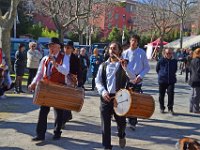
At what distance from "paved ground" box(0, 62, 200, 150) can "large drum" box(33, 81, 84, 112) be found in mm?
749

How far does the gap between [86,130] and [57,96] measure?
1776 millimetres

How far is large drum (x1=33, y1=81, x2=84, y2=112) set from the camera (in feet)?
22.0

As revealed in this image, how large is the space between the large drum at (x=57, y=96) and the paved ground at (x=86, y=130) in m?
0.75

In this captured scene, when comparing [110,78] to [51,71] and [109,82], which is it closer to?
[109,82]

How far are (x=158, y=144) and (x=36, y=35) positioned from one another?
41629 mm

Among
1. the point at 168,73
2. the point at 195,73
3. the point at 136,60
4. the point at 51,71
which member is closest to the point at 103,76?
the point at 51,71

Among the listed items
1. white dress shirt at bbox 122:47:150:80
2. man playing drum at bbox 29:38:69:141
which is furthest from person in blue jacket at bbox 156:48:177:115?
man playing drum at bbox 29:38:69:141

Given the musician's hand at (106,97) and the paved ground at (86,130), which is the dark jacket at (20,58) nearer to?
the paved ground at (86,130)

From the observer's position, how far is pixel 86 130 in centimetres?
834

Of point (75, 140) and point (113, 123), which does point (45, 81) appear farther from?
point (113, 123)

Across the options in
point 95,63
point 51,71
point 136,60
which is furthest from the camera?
point 95,63

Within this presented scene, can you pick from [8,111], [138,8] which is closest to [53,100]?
[8,111]

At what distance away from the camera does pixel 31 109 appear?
1060cm

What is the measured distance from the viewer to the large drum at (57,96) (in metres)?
6.72
